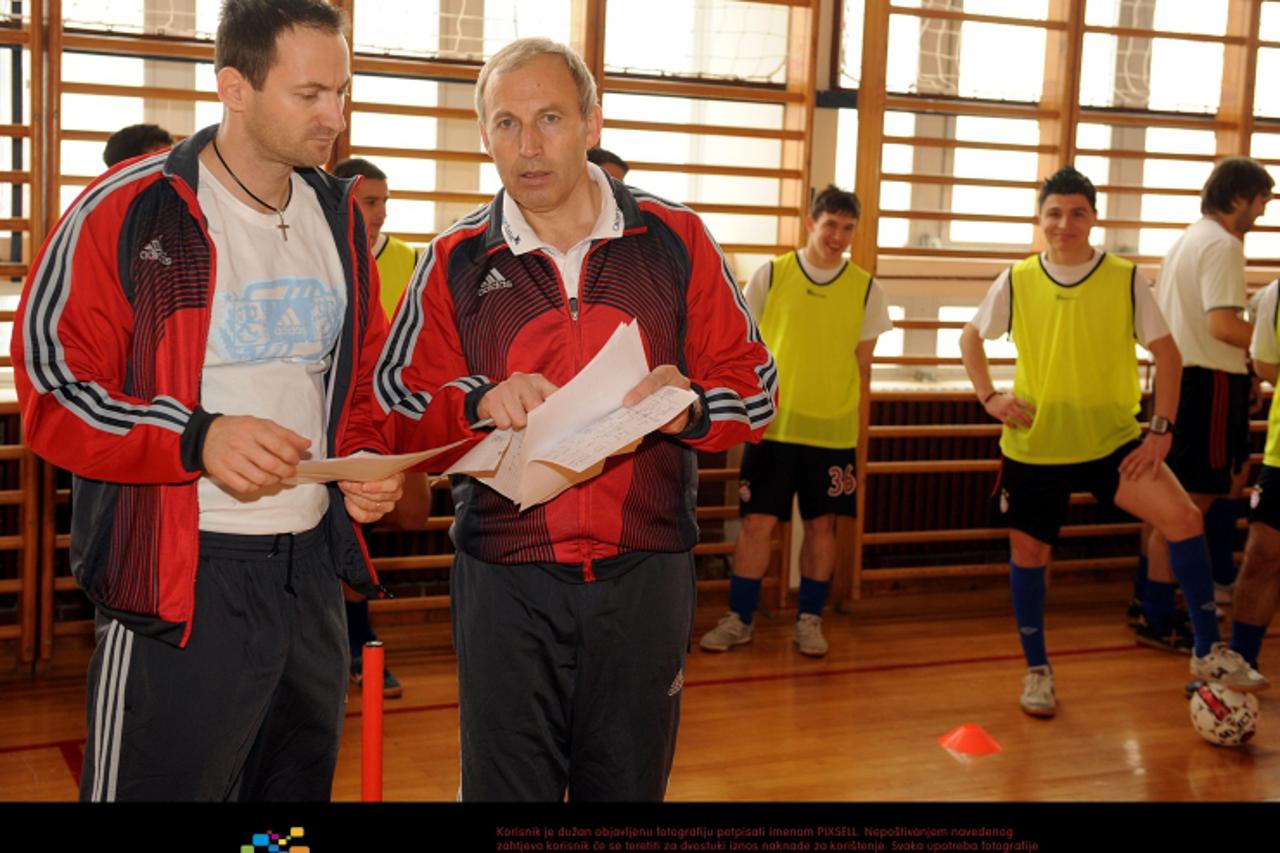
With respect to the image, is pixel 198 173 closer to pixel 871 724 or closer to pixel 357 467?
pixel 357 467

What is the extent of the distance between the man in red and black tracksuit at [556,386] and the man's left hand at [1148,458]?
2577 mm

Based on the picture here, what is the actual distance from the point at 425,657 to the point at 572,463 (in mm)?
3412

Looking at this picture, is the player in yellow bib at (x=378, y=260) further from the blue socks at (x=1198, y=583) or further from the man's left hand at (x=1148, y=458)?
the blue socks at (x=1198, y=583)

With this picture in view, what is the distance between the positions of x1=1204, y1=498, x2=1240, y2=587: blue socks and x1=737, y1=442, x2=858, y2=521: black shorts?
167 centimetres

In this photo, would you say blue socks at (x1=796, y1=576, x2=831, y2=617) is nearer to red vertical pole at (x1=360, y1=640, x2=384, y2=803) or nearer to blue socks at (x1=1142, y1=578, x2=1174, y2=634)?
blue socks at (x1=1142, y1=578, x2=1174, y2=634)

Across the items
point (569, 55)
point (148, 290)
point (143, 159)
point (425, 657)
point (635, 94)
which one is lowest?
point (425, 657)

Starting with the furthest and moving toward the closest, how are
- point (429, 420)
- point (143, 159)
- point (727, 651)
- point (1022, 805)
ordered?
1. point (727, 651)
2. point (429, 420)
3. point (143, 159)
4. point (1022, 805)

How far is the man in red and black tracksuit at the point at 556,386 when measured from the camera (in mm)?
2256

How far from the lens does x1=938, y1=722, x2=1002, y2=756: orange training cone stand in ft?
14.3

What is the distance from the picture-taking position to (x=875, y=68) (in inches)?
228

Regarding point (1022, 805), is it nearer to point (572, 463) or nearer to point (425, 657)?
point (572, 463)

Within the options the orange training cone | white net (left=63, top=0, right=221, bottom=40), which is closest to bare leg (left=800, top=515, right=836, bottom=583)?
the orange training cone

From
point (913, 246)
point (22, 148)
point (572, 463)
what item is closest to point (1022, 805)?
point (572, 463)

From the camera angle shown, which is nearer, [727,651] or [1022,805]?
[1022,805]
